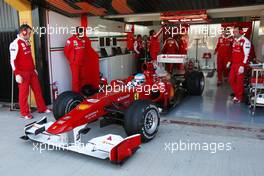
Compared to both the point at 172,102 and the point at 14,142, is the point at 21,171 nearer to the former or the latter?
the point at 14,142

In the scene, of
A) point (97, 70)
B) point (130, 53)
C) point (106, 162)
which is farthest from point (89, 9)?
point (130, 53)

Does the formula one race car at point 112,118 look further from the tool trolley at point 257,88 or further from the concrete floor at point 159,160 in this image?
the tool trolley at point 257,88

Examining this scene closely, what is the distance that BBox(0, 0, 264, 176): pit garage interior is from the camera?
10.2 feet

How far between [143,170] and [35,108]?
3551 mm

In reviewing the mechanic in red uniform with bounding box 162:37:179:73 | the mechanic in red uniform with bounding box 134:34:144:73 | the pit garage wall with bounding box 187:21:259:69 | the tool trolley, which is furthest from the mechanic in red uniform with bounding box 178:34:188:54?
the tool trolley

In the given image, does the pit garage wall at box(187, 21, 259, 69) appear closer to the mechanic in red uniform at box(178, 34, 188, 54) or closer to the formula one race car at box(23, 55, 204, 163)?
the mechanic in red uniform at box(178, 34, 188, 54)

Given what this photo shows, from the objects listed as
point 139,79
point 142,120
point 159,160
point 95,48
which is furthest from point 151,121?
point 95,48

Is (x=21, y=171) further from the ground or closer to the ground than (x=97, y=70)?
closer to the ground

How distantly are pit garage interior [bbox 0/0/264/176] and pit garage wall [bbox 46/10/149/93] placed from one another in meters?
0.02

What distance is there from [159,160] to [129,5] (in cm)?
320

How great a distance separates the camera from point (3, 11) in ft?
19.4

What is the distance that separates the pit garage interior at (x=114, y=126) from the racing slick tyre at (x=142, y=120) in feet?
0.56

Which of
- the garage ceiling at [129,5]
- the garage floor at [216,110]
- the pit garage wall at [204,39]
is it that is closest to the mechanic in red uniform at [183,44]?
the pit garage wall at [204,39]

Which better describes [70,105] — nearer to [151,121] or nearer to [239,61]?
[151,121]
